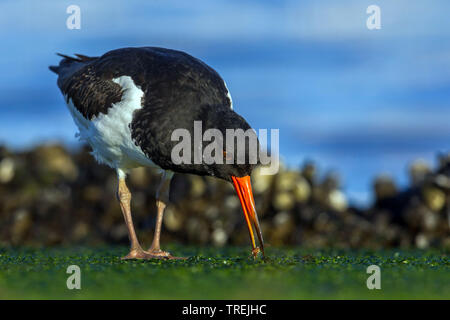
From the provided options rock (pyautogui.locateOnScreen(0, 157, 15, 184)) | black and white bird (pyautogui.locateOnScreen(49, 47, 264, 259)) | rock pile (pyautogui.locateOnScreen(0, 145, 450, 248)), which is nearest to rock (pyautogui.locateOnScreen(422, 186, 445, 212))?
rock pile (pyautogui.locateOnScreen(0, 145, 450, 248))

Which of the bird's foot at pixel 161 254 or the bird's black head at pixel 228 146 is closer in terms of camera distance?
the bird's black head at pixel 228 146

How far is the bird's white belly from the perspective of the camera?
713 cm

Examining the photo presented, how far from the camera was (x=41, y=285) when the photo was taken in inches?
203

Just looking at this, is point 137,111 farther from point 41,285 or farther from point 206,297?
point 206,297

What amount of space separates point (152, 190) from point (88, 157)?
2166mm

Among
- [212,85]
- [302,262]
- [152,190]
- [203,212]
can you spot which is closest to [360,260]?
[302,262]

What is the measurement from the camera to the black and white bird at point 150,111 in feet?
21.8

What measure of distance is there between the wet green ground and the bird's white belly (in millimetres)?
1338
